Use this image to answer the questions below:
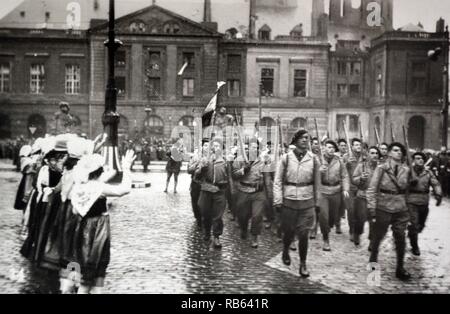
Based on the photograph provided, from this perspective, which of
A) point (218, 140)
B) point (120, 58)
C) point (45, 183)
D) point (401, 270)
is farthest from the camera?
point (120, 58)

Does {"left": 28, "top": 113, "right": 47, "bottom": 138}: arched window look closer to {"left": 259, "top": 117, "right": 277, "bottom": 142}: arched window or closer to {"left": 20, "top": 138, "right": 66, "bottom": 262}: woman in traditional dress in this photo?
{"left": 259, "top": 117, "right": 277, "bottom": 142}: arched window

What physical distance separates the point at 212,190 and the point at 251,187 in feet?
2.47

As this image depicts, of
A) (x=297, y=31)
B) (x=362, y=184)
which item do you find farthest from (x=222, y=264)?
(x=297, y=31)

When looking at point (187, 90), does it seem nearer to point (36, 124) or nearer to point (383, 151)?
→ point (36, 124)

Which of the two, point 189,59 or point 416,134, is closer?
point 416,134

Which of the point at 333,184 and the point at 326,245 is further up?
the point at 333,184

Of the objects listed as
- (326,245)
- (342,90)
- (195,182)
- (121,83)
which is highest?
(121,83)

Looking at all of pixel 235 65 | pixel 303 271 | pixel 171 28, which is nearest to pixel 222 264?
pixel 303 271

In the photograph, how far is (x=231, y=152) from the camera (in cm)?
852

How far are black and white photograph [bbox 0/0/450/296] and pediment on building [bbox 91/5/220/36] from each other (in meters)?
0.06

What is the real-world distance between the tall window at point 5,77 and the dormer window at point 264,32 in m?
6.14

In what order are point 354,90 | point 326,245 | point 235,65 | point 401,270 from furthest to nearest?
point 235,65
point 354,90
point 326,245
point 401,270

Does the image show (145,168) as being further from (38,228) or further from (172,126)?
(38,228)

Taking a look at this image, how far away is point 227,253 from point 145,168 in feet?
52.7
